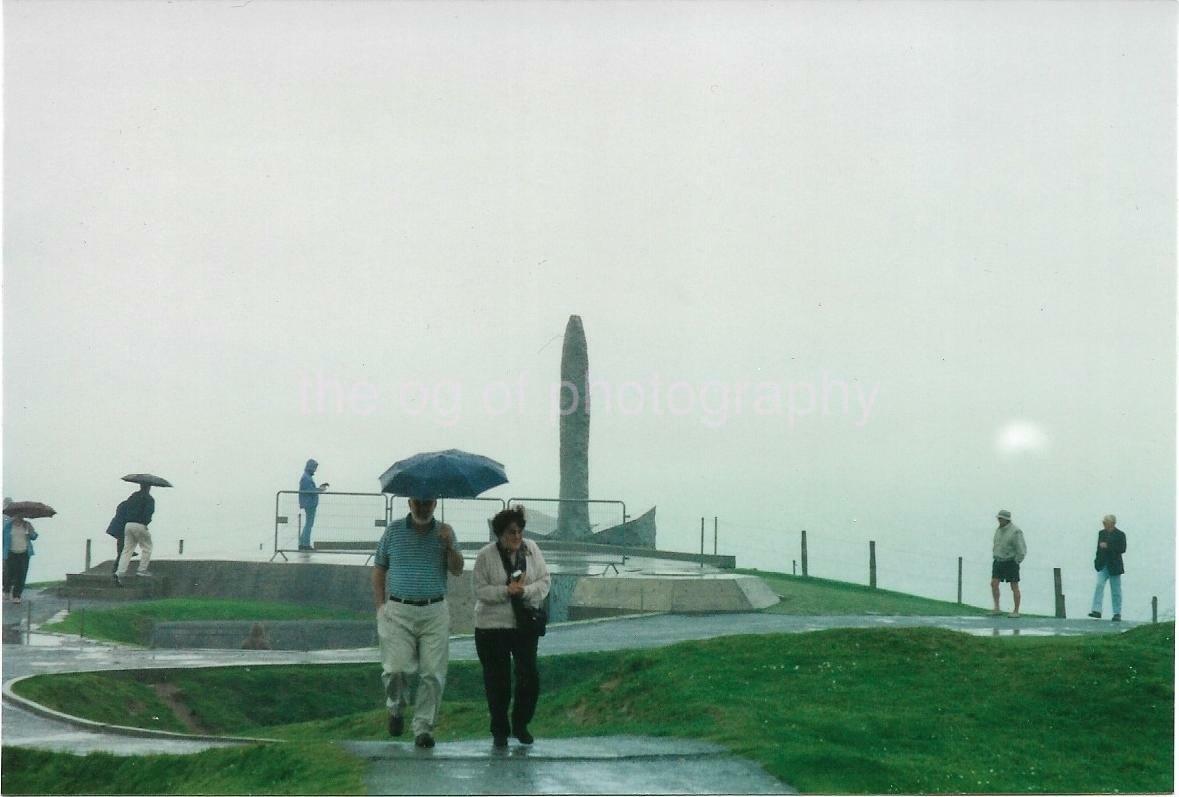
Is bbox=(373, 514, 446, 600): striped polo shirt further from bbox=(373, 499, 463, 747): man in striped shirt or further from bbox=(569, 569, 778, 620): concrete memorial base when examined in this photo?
bbox=(569, 569, 778, 620): concrete memorial base

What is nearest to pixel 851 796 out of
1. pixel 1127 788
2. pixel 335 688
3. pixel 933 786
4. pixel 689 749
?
pixel 933 786

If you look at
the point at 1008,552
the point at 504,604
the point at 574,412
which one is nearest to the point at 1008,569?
the point at 1008,552

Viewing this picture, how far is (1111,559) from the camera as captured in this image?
24.2m

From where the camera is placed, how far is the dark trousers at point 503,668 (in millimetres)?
11625

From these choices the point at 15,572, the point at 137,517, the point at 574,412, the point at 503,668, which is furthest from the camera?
the point at 574,412

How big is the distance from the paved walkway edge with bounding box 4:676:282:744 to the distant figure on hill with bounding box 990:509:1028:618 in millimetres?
13735

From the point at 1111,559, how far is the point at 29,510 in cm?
1685

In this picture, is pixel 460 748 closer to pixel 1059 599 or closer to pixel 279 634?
pixel 279 634

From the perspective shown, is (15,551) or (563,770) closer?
(563,770)

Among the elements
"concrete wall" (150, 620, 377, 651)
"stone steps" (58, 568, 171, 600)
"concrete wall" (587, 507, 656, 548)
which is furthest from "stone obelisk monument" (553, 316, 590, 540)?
"concrete wall" (150, 620, 377, 651)

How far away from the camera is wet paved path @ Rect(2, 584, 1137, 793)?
10156 millimetres

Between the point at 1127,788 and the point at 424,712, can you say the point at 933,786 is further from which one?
the point at 424,712

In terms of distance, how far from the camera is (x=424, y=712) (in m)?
11.4

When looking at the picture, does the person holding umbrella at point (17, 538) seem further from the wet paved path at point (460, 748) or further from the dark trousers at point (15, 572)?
the wet paved path at point (460, 748)
